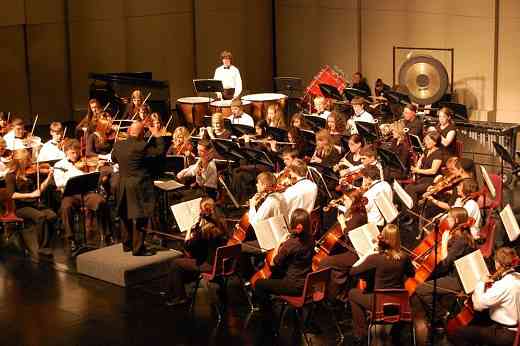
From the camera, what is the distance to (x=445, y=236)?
8375 millimetres

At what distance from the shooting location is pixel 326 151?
39.0 ft

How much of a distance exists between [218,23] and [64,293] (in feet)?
39.4

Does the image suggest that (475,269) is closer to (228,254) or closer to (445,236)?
(445,236)

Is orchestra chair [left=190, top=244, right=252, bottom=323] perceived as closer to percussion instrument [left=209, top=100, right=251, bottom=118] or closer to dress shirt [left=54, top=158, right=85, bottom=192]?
dress shirt [left=54, top=158, right=85, bottom=192]

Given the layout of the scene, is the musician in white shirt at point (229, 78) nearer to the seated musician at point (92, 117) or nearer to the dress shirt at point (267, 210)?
the seated musician at point (92, 117)

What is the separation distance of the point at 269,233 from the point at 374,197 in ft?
4.75

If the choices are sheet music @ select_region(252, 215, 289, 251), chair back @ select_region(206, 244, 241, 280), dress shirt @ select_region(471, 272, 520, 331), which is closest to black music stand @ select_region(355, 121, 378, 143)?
sheet music @ select_region(252, 215, 289, 251)

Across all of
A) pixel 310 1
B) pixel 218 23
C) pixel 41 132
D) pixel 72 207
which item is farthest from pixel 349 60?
pixel 72 207

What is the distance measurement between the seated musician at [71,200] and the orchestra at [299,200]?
0.7 inches

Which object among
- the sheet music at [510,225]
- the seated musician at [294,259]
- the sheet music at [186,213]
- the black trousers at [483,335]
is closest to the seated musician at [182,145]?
the sheet music at [186,213]

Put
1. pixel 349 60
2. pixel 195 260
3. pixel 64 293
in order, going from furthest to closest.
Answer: pixel 349 60 < pixel 64 293 < pixel 195 260

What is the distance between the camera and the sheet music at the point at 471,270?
A: 7441 millimetres

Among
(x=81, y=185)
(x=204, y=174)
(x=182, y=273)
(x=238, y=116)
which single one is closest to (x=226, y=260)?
(x=182, y=273)

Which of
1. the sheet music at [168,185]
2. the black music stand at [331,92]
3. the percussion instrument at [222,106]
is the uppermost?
the black music stand at [331,92]
